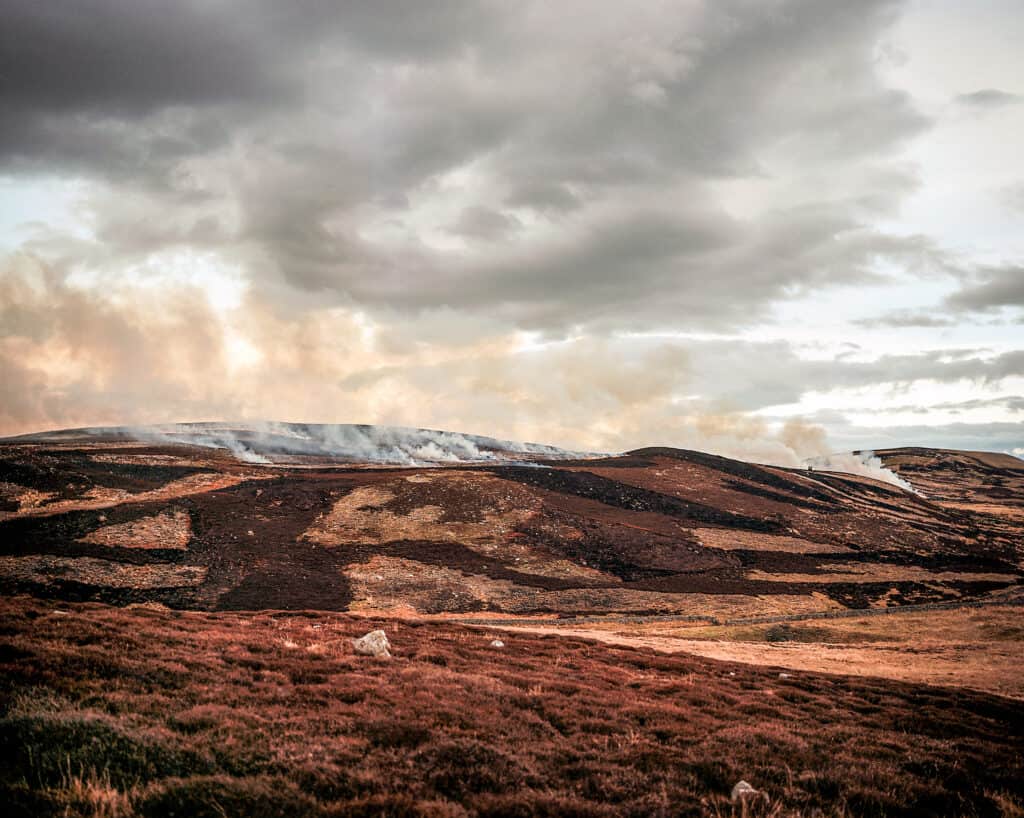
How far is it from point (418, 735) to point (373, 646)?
10.2m

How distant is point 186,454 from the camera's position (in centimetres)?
13912

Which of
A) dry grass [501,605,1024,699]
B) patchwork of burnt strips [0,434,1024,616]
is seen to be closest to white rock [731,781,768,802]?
dry grass [501,605,1024,699]

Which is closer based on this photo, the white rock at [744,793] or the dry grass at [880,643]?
the white rock at [744,793]

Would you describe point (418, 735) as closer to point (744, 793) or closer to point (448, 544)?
point (744, 793)

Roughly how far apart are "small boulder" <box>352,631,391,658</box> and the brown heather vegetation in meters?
0.77

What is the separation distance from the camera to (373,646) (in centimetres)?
2156

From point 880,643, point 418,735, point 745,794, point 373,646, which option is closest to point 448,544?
point 880,643

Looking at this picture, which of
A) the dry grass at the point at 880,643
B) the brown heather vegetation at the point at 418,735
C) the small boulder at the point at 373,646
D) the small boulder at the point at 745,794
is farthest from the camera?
the dry grass at the point at 880,643

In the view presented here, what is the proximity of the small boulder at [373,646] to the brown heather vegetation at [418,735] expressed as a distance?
0.77 m

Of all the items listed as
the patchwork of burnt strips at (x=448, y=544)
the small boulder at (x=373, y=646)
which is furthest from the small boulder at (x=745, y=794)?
the patchwork of burnt strips at (x=448, y=544)

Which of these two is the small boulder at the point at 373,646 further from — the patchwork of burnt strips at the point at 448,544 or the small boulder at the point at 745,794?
the patchwork of burnt strips at the point at 448,544

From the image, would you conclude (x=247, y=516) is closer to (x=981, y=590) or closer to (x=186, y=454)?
(x=186, y=454)

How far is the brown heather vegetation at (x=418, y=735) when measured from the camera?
859 centimetres

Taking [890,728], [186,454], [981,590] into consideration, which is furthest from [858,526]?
[186,454]
